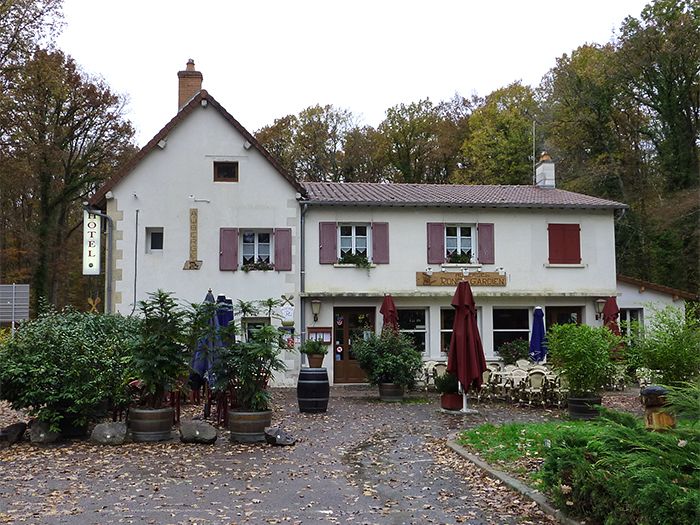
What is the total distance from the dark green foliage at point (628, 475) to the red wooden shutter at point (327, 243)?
13942mm

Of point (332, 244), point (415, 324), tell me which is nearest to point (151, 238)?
point (332, 244)

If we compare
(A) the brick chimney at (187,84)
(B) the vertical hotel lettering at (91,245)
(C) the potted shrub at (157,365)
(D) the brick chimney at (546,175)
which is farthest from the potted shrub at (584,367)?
(A) the brick chimney at (187,84)

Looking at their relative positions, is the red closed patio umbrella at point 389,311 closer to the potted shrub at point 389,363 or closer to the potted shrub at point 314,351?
the potted shrub at point 389,363

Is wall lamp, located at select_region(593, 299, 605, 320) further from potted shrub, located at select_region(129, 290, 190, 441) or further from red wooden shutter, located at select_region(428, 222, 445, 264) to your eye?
potted shrub, located at select_region(129, 290, 190, 441)

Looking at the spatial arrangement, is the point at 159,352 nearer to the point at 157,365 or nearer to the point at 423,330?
the point at 157,365

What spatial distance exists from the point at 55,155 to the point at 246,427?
75.9ft

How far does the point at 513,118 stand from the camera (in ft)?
113

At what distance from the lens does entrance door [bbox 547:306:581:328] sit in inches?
834

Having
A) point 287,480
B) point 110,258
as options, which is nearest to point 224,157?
point 110,258

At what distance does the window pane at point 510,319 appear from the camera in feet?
68.6

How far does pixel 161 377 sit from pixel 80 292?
107 ft

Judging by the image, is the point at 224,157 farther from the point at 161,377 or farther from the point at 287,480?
the point at 287,480

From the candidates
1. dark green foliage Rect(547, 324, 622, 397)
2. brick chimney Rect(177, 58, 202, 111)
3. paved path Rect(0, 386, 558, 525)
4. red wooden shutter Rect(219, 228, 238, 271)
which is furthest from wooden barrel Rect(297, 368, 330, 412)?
brick chimney Rect(177, 58, 202, 111)

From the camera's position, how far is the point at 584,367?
11773 millimetres
